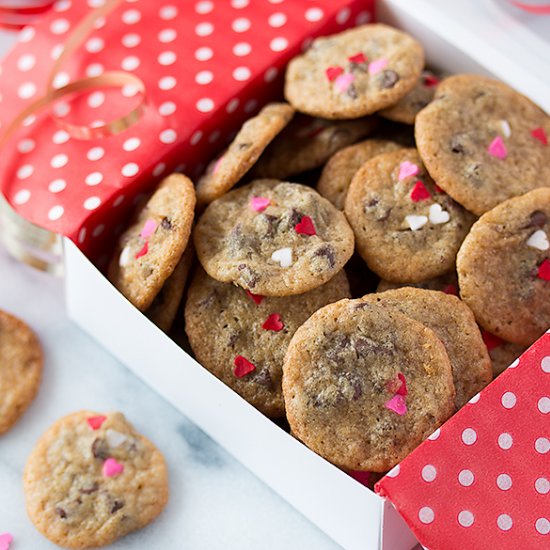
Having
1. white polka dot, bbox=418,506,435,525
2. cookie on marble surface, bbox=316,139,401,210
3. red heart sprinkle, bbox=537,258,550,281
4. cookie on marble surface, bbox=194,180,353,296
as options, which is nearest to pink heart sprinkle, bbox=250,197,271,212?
cookie on marble surface, bbox=194,180,353,296

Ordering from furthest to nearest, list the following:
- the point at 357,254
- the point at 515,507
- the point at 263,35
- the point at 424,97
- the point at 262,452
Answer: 1. the point at 263,35
2. the point at 424,97
3. the point at 357,254
4. the point at 262,452
5. the point at 515,507

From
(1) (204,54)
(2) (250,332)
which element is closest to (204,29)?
(1) (204,54)

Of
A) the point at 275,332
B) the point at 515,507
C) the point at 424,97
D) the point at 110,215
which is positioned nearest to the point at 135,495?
the point at 275,332

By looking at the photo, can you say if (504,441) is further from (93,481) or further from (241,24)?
(241,24)

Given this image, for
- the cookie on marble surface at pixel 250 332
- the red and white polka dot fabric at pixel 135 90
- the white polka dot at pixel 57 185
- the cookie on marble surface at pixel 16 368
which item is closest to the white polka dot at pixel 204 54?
the red and white polka dot fabric at pixel 135 90

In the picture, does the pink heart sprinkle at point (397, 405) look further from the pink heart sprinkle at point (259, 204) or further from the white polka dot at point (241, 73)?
the white polka dot at point (241, 73)

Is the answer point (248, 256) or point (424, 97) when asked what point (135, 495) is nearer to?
point (248, 256)

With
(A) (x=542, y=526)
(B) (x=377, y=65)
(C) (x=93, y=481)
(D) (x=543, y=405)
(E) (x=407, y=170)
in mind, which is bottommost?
(C) (x=93, y=481)
